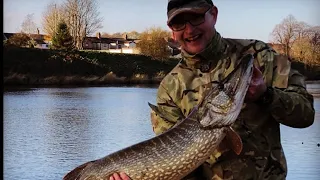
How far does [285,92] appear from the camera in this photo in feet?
5.17

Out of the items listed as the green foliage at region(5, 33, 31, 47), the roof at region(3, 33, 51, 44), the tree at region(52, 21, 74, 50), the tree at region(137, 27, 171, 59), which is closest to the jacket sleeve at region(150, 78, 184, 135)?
the tree at region(137, 27, 171, 59)

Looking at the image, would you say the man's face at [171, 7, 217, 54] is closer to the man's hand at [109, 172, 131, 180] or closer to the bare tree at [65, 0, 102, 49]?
the man's hand at [109, 172, 131, 180]

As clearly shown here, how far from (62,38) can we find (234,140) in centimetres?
979

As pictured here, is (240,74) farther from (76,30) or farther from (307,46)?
(76,30)

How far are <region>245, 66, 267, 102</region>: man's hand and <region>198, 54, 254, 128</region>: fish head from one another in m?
0.02

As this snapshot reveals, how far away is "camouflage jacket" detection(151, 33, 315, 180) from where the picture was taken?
1.59 m

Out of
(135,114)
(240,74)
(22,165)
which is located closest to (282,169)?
(240,74)

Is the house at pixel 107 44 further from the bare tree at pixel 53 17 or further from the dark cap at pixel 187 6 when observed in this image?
the dark cap at pixel 187 6

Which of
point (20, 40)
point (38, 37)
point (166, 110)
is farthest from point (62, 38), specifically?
point (166, 110)

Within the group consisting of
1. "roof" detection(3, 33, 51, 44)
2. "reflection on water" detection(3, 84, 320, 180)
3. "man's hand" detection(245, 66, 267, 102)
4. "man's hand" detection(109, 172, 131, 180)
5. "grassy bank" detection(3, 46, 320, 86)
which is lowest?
"reflection on water" detection(3, 84, 320, 180)

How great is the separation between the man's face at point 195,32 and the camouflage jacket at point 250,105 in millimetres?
25

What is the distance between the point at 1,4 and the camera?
10.1ft

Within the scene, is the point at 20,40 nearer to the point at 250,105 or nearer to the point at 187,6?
the point at 187,6

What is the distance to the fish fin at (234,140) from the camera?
1570 mm
